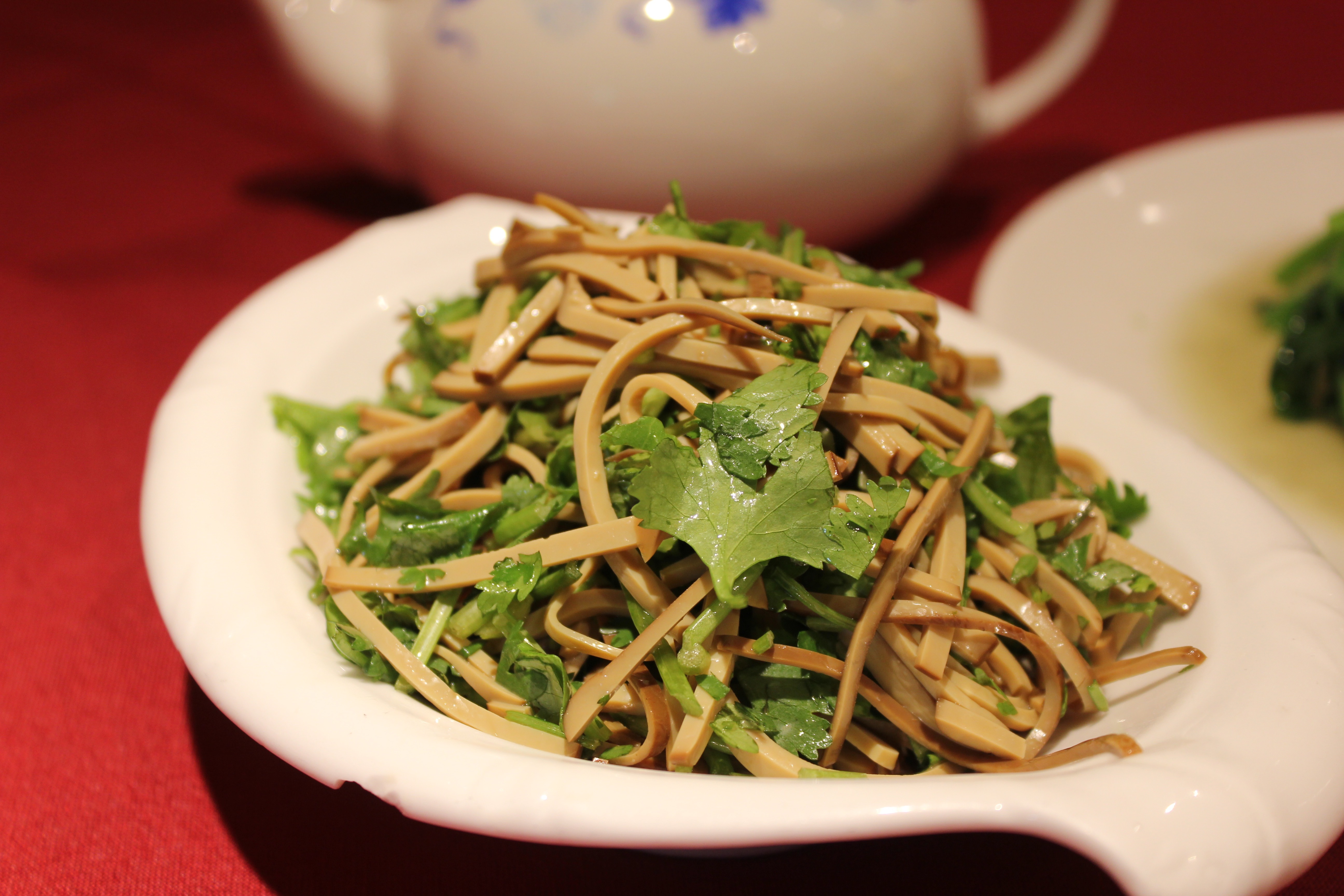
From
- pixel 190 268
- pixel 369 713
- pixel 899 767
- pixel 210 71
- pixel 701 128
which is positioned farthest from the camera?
pixel 210 71

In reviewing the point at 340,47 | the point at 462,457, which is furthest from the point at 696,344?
the point at 340,47

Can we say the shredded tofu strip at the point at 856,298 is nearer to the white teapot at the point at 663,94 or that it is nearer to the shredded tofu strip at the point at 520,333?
the shredded tofu strip at the point at 520,333

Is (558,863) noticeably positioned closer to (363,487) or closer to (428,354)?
(363,487)

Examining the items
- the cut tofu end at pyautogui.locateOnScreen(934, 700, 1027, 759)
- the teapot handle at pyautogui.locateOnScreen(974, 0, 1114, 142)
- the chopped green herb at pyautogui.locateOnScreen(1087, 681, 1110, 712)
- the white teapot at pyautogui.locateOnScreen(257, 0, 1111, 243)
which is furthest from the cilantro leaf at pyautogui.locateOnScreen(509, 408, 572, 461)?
the teapot handle at pyautogui.locateOnScreen(974, 0, 1114, 142)

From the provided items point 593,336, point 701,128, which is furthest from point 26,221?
point 593,336

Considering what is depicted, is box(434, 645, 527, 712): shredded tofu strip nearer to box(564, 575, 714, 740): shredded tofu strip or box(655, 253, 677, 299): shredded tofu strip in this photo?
box(564, 575, 714, 740): shredded tofu strip

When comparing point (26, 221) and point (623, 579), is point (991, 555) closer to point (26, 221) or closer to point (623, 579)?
point (623, 579)
